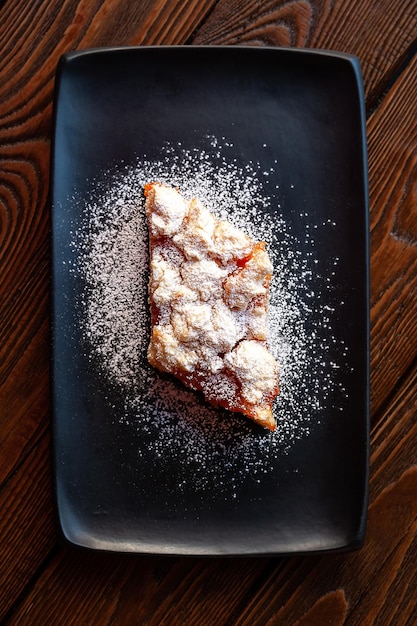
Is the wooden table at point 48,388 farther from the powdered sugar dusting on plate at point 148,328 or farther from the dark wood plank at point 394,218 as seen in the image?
the powdered sugar dusting on plate at point 148,328

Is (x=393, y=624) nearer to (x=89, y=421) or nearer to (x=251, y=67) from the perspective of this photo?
(x=89, y=421)

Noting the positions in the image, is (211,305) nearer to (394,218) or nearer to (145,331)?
(145,331)

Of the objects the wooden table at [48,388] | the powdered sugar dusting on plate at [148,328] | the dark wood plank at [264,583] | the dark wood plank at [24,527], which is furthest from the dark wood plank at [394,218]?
the dark wood plank at [24,527]

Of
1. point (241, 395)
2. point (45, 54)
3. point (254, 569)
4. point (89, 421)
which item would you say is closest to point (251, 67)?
point (45, 54)

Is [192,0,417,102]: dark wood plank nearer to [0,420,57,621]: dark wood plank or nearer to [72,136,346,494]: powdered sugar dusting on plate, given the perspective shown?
[72,136,346,494]: powdered sugar dusting on plate

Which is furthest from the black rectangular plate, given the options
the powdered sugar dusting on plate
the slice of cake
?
the slice of cake

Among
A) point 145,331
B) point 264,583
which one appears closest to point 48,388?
point 145,331
